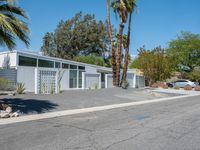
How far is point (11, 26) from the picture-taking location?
12.2m

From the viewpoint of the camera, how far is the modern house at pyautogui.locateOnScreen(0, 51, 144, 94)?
24.4 meters

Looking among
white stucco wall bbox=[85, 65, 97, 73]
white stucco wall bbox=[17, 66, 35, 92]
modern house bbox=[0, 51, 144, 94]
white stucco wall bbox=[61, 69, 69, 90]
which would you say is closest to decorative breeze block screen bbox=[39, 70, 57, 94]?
modern house bbox=[0, 51, 144, 94]

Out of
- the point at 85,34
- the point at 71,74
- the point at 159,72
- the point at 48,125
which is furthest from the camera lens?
the point at 85,34

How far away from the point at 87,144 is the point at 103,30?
2084 inches

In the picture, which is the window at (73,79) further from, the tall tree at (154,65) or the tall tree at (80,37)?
the tall tree at (80,37)

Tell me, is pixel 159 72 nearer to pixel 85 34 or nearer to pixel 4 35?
pixel 85 34

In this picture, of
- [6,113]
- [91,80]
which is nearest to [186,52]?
[91,80]

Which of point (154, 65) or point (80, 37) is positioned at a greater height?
point (80, 37)

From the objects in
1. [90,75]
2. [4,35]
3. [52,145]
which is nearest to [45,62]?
[90,75]

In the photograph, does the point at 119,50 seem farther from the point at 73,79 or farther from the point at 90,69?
the point at 73,79

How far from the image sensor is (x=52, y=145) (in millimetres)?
7602

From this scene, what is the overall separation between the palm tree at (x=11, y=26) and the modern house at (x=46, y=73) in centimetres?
1033

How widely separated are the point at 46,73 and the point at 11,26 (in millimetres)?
12360

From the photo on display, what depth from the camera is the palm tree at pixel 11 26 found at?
1217 cm
